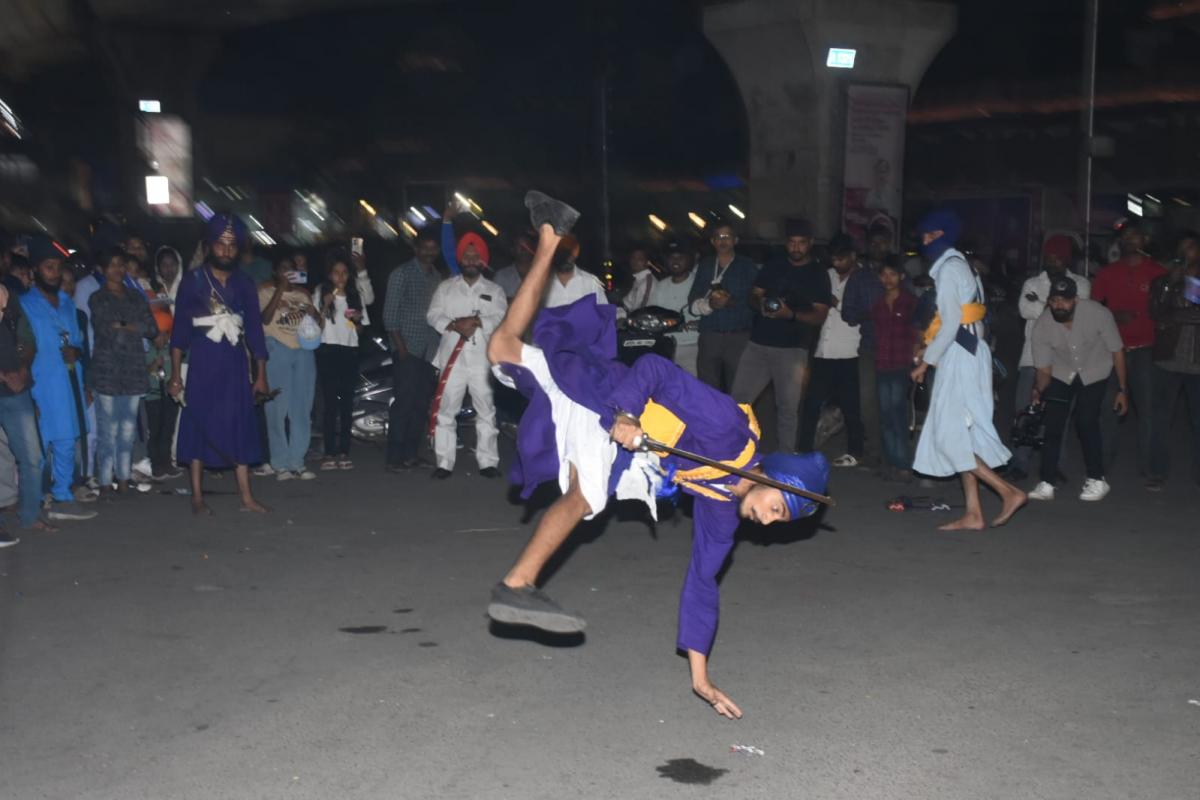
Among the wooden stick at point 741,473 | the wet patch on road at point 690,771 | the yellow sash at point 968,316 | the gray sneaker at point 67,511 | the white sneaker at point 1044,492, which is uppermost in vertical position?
the yellow sash at point 968,316

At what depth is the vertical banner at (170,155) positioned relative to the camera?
26.2 meters

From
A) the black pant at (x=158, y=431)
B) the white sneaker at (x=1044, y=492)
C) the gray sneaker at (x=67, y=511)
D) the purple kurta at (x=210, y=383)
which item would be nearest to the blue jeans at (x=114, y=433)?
the gray sneaker at (x=67, y=511)

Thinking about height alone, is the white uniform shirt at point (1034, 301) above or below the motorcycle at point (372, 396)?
above

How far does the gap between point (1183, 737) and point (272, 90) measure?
39.5 meters

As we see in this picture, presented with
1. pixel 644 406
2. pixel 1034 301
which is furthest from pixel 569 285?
pixel 644 406

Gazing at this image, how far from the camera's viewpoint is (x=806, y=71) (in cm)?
2064

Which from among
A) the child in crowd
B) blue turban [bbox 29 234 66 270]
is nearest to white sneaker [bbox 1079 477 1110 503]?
the child in crowd

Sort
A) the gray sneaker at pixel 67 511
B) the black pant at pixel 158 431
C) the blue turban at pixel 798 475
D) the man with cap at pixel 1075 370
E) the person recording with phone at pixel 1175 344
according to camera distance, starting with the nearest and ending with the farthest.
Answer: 1. the blue turban at pixel 798 475
2. the gray sneaker at pixel 67 511
3. the man with cap at pixel 1075 370
4. the person recording with phone at pixel 1175 344
5. the black pant at pixel 158 431

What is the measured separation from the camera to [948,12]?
2144 cm

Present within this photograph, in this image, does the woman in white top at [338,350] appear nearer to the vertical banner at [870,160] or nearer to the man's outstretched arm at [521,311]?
the man's outstretched arm at [521,311]

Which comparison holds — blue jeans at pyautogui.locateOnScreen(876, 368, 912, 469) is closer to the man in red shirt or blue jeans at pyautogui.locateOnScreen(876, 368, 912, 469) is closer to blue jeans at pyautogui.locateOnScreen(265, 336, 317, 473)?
the man in red shirt

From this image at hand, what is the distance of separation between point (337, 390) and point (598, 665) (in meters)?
6.70

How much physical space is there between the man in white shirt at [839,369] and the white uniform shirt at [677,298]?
1.19 meters

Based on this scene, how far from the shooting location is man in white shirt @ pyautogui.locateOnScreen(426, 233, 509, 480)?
1191cm
